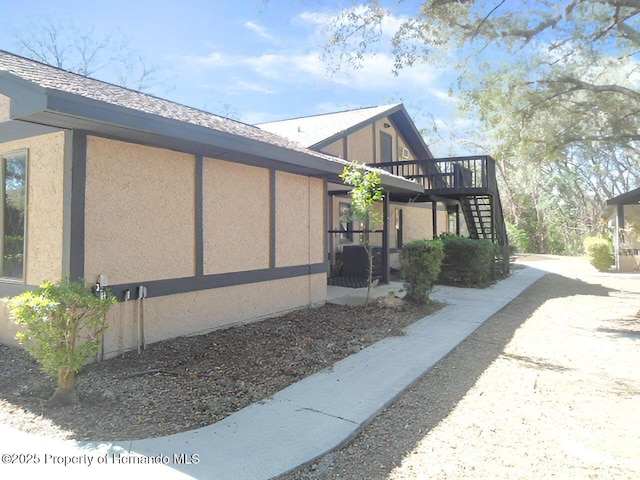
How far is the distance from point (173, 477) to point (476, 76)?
12.8m

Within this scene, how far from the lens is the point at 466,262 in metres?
12.7

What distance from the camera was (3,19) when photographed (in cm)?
1864

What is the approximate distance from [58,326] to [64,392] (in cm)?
68

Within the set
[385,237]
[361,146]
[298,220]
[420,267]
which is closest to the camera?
[298,220]

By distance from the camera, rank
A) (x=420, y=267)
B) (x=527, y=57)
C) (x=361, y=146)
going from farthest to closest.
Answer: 1. (x=361, y=146)
2. (x=527, y=57)
3. (x=420, y=267)

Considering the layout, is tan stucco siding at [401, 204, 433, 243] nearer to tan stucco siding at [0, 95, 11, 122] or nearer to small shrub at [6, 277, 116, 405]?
tan stucco siding at [0, 95, 11, 122]

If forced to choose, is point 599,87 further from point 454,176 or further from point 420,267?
point 420,267

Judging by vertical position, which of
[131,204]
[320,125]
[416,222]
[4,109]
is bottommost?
[131,204]

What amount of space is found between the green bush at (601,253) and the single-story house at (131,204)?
56.5 ft

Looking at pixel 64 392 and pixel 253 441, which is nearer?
pixel 253 441

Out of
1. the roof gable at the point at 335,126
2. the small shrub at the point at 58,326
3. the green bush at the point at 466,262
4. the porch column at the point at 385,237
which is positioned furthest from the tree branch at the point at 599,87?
the small shrub at the point at 58,326

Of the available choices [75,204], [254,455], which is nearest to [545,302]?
[254,455]

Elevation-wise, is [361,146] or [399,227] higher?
[361,146]

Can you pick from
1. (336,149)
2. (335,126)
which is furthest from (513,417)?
(335,126)
